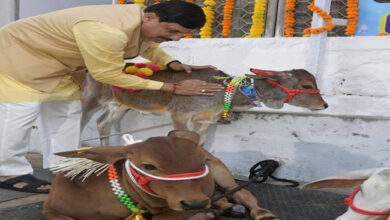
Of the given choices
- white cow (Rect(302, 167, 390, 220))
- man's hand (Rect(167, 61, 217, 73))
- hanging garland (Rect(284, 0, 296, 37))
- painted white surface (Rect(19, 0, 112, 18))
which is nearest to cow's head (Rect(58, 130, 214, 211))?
white cow (Rect(302, 167, 390, 220))

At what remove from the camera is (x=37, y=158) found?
4.53m

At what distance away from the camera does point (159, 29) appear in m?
2.69

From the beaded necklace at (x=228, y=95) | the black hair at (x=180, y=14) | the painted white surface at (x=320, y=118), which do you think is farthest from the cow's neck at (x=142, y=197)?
the painted white surface at (x=320, y=118)

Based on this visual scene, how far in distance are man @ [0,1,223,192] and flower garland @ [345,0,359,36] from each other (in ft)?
5.48

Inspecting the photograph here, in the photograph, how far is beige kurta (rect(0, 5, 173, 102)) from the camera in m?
2.56

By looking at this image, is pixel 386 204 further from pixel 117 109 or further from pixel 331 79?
pixel 117 109

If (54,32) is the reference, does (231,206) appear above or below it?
below

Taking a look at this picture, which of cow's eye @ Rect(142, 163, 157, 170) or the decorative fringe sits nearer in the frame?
cow's eye @ Rect(142, 163, 157, 170)

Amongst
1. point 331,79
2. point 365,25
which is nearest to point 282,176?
point 331,79

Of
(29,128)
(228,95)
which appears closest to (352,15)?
(228,95)

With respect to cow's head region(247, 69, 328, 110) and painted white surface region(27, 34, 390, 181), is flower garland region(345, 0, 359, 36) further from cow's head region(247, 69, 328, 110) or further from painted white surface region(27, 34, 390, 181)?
cow's head region(247, 69, 328, 110)

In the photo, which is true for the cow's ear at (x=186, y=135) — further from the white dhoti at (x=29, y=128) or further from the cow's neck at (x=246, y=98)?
the white dhoti at (x=29, y=128)

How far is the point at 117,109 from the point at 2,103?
1237 mm

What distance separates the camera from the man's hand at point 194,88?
3.02 metres
